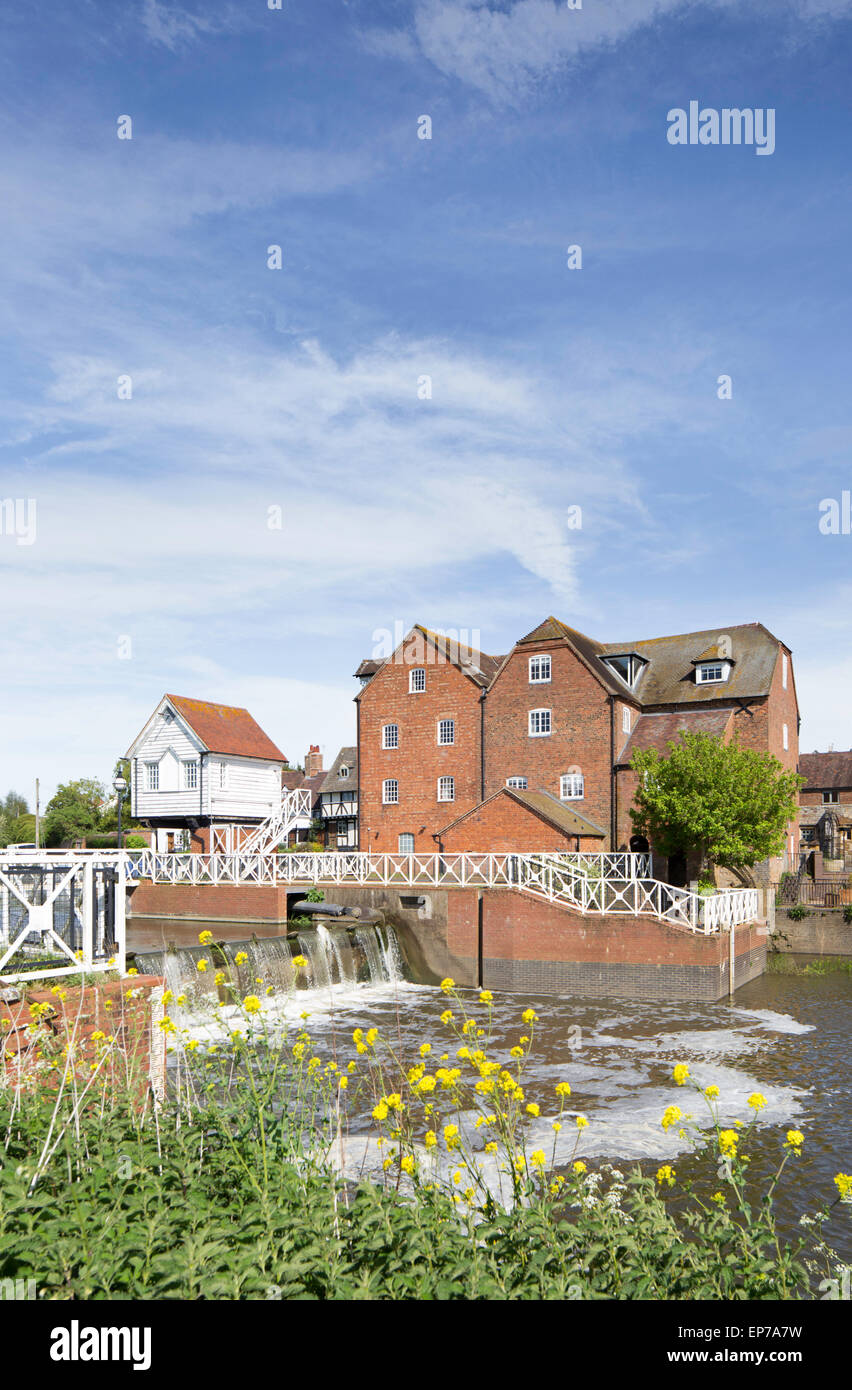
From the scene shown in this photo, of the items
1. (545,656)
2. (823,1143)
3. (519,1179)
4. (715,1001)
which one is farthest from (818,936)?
(519,1179)

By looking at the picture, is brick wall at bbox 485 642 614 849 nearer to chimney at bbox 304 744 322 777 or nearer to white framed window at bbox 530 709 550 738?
white framed window at bbox 530 709 550 738

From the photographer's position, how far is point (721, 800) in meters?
30.3

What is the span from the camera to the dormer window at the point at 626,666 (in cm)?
3862

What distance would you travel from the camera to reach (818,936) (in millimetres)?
32406

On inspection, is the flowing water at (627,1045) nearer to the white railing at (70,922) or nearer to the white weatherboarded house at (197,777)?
the white railing at (70,922)

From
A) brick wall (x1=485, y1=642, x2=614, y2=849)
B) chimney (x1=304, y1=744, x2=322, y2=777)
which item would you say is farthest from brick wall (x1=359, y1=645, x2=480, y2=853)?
chimney (x1=304, y1=744, x2=322, y2=777)

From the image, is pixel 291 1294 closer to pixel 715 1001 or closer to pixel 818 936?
pixel 715 1001

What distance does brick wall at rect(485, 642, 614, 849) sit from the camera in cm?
3606

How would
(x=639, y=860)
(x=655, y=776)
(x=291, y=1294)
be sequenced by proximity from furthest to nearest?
(x=639, y=860), (x=655, y=776), (x=291, y=1294)

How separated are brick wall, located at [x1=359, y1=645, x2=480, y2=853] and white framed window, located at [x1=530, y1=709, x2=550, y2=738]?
7.78ft

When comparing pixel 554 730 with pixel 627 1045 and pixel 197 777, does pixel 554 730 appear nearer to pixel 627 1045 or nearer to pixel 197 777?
pixel 197 777

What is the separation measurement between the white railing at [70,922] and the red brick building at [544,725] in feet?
74.4
